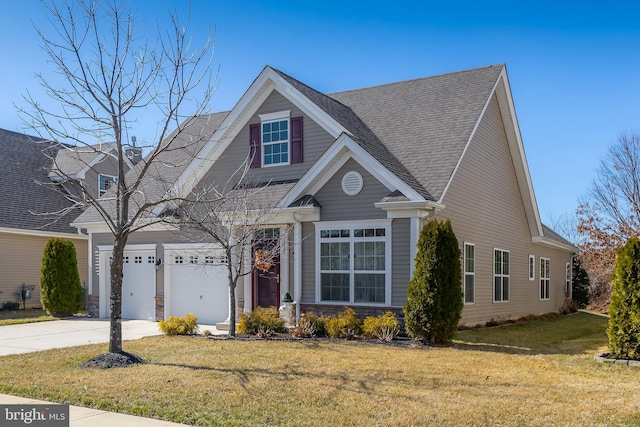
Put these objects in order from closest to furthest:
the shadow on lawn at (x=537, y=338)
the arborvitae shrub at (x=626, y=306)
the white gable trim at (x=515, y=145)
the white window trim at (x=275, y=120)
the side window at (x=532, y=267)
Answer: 1. the arborvitae shrub at (x=626, y=306)
2. the shadow on lawn at (x=537, y=338)
3. the white window trim at (x=275, y=120)
4. the white gable trim at (x=515, y=145)
5. the side window at (x=532, y=267)

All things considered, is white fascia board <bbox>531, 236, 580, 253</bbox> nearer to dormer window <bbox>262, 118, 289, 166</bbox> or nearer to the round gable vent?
the round gable vent

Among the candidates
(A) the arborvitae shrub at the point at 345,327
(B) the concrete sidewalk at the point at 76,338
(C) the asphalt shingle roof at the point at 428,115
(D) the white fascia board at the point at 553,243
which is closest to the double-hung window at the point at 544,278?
(D) the white fascia board at the point at 553,243

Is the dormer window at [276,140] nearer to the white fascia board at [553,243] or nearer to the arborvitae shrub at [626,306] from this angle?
the arborvitae shrub at [626,306]

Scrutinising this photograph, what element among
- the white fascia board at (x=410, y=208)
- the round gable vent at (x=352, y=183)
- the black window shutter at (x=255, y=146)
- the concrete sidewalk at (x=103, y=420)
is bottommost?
the concrete sidewalk at (x=103, y=420)

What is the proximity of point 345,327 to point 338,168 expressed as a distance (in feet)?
13.2

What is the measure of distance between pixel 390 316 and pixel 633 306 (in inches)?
190

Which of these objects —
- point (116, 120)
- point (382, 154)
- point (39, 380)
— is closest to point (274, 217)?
point (382, 154)

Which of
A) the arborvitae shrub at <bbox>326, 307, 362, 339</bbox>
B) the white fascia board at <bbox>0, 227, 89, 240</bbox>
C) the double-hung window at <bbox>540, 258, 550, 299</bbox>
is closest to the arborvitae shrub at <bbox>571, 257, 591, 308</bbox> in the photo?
the double-hung window at <bbox>540, 258, 550, 299</bbox>

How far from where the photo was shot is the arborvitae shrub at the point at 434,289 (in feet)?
41.4

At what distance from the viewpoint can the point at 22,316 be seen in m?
21.2

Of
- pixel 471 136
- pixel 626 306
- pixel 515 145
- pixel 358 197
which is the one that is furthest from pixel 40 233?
pixel 626 306

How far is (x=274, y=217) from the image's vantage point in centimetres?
1547

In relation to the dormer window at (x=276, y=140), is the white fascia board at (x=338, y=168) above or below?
below

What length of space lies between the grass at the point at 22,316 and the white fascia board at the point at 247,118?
645 cm
